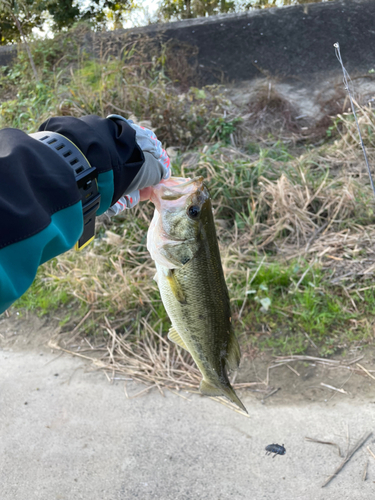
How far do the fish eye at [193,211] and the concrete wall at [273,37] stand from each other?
18.9ft

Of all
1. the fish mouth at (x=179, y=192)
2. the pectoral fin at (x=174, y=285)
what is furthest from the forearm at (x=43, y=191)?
the pectoral fin at (x=174, y=285)

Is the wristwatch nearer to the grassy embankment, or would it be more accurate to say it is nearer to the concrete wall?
Result: the grassy embankment

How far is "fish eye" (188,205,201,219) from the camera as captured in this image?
5.19 feet

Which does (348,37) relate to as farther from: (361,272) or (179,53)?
(361,272)

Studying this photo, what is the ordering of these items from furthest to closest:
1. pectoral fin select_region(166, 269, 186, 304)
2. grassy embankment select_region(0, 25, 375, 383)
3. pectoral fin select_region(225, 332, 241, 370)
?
grassy embankment select_region(0, 25, 375, 383) → pectoral fin select_region(225, 332, 241, 370) → pectoral fin select_region(166, 269, 186, 304)

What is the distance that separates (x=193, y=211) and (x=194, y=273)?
27 centimetres

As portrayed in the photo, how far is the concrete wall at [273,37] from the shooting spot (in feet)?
21.2

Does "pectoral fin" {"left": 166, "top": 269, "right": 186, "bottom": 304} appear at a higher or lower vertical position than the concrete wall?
lower

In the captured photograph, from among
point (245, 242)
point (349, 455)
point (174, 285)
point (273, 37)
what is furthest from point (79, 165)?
point (273, 37)

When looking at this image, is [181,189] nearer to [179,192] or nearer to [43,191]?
[179,192]

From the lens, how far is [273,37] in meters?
6.59

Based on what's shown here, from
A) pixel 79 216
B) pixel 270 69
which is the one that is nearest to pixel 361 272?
pixel 79 216

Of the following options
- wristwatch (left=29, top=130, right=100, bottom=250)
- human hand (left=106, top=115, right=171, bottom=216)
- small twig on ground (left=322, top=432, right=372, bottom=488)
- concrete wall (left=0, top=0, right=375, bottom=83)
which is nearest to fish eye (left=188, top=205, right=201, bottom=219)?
human hand (left=106, top=115, right=171, bottom=216)

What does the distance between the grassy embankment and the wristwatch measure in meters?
1.93
